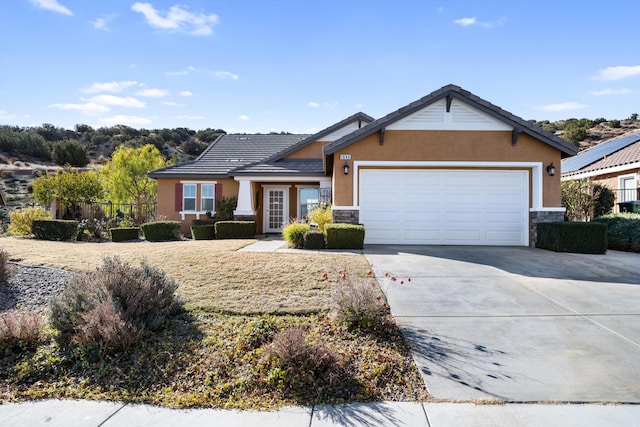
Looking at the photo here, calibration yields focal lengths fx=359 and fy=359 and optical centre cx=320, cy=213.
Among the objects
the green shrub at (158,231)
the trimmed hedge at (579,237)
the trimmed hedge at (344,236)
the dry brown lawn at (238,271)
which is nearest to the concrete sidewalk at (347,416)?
the dry brown lawn at (238,271)

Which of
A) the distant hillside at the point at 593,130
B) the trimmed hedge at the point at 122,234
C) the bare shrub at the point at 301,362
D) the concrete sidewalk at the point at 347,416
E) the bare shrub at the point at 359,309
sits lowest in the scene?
the concrete sidewalk at the point at 347,416

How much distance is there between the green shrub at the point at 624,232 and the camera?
1055 centimetres

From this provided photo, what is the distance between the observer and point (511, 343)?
13.9ft

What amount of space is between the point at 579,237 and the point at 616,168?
7125 mm

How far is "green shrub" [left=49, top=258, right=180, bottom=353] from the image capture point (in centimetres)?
406

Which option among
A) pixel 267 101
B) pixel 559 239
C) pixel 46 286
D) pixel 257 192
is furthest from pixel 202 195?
pixel 559 239

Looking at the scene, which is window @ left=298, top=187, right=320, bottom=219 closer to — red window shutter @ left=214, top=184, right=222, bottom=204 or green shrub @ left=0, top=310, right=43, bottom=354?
red window shutter @ left=214, top=184, right=222, bottom=204

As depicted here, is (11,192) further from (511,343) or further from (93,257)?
(511,343)

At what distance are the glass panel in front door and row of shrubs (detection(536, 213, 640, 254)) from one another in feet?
35.4

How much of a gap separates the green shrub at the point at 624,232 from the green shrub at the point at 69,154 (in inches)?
1607

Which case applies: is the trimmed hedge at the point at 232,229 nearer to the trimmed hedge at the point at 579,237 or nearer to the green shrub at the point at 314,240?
the green shrub at the point at 314,240

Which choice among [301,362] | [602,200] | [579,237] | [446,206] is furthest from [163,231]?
[602,200]

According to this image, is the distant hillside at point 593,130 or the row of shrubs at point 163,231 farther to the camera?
the distant hillside at point 593,130

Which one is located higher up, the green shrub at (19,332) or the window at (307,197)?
the window at (307,197)
